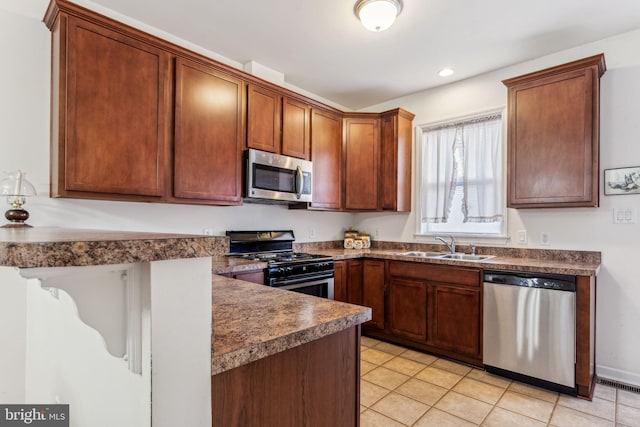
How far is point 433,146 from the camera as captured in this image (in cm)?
377

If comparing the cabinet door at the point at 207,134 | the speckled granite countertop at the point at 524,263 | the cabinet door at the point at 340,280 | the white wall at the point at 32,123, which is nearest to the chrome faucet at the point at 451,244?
the speckled granite countertop at the point at 524,263

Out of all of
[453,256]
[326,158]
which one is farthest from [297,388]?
[326,158]

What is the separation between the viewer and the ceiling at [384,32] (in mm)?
2332

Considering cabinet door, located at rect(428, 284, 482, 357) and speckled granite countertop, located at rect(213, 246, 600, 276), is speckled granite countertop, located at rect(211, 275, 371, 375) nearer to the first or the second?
speckled granite countertop, located at rect(213, 246, 600, 276)

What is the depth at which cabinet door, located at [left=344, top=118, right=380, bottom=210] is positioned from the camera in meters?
3.84

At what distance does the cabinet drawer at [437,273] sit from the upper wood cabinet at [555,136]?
74cm

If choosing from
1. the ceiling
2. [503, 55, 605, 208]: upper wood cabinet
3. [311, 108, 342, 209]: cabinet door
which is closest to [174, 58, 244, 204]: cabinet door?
the ceiling

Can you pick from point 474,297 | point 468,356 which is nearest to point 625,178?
point 474,297

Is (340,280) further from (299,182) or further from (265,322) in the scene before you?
(265,322)

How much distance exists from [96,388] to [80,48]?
201cm

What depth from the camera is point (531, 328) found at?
2488 mm

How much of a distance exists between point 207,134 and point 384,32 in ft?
5.33

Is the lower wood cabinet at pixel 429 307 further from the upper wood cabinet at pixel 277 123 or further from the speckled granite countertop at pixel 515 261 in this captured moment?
the upper wood cabinet at pixel 277 123

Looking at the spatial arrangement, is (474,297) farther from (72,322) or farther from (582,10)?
(72,322)
